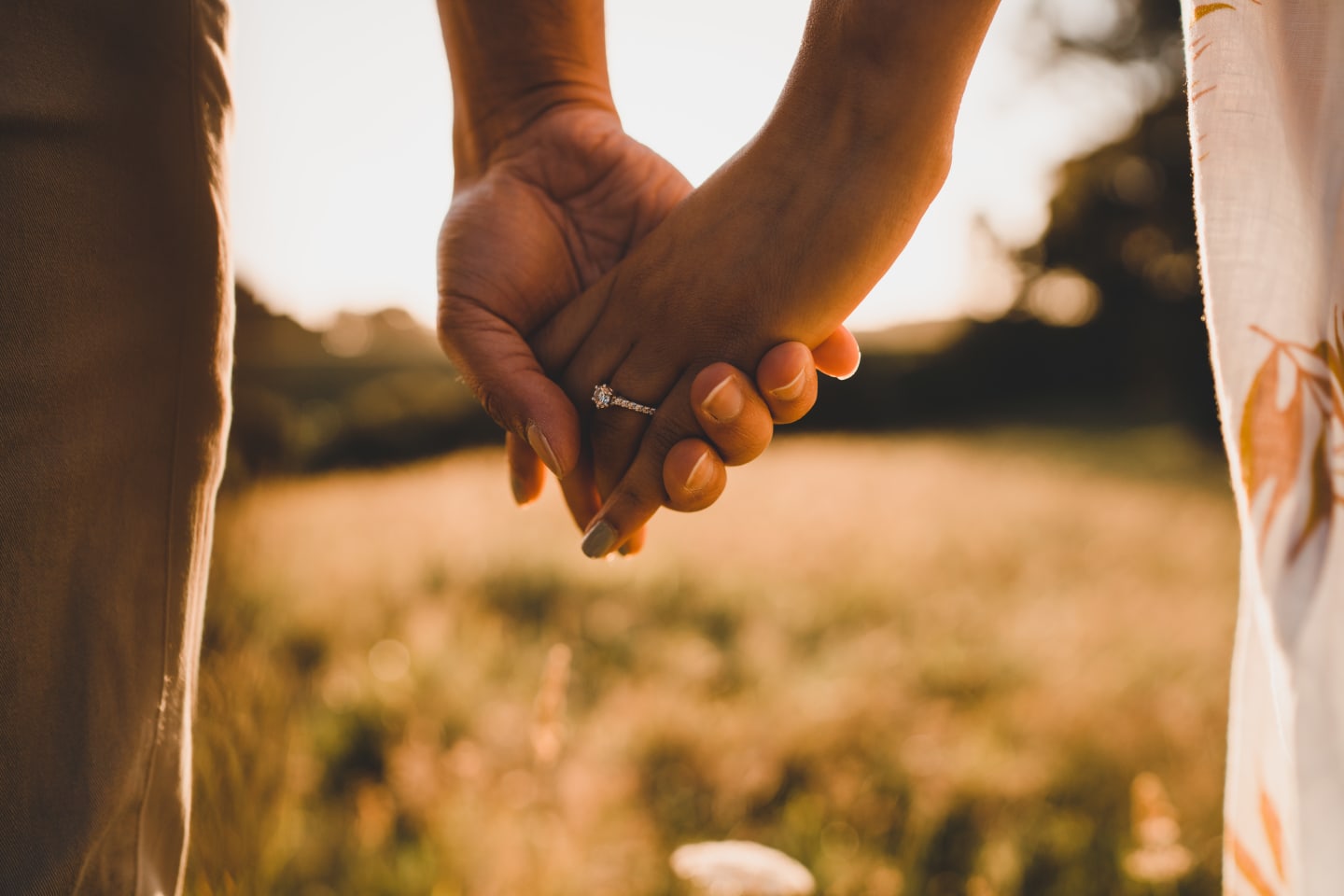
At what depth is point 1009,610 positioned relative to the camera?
429 centimetres

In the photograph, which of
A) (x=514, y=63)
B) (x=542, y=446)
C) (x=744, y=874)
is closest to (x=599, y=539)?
(x=542, y=446)

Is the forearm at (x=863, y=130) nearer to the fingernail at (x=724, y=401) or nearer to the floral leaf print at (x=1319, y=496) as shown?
the fingernail at (x=724, y=401)

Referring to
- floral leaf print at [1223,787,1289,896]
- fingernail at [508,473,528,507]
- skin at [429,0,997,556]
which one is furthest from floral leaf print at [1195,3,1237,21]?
fingernail at [508,473,528,507]

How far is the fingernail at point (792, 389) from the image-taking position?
49.6 inches

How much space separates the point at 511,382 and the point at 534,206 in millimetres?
379

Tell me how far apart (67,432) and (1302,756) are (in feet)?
3.63

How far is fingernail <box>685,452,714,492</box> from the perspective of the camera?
4.29 ft

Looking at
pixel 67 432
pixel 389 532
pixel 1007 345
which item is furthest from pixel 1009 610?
pixel 1007 345

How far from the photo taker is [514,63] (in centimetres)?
155

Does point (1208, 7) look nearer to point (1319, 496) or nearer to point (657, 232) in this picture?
point (1319, 496)

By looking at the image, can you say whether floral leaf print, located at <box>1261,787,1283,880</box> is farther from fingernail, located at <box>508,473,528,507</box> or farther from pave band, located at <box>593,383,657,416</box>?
fingernail, located at <box>508,473,528,507</box>

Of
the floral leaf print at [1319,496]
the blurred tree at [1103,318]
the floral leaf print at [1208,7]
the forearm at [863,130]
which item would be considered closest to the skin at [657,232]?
the forearm at [863,130]

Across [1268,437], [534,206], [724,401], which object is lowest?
[724,401]

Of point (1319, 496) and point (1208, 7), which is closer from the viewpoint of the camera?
point (1319, 496)
